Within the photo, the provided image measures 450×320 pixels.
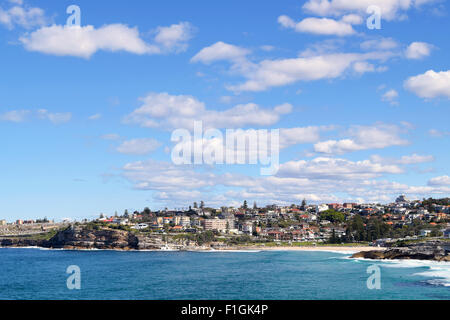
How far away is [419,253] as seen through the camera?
346 ft

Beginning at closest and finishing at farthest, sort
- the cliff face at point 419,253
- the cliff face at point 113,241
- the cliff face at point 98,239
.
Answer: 1. the cliff face at point 419,253
2. the cliff face at point 113,241
3. the cliff face at point 98,239

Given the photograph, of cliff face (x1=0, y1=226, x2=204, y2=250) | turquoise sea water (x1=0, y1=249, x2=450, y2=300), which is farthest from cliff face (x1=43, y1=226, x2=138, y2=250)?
turquoise sea water (x1=0, y1=249, x2=450, y2=300)

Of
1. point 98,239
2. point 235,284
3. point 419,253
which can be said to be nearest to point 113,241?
point 98,239

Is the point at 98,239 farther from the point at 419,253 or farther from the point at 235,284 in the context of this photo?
the point at 235,284

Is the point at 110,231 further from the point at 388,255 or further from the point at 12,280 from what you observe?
the point at 388,255

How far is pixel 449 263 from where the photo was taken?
312 feet

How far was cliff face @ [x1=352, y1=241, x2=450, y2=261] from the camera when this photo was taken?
102 metres

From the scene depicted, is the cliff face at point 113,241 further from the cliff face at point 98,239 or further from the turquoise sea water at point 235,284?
the turquoise sea water at point 235,284

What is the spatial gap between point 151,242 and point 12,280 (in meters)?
101

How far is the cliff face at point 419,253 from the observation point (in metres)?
102

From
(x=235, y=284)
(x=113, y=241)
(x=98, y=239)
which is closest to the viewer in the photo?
(x=235, y=284)

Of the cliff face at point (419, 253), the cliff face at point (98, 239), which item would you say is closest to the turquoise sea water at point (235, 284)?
the cliff face at point (419, 253)
